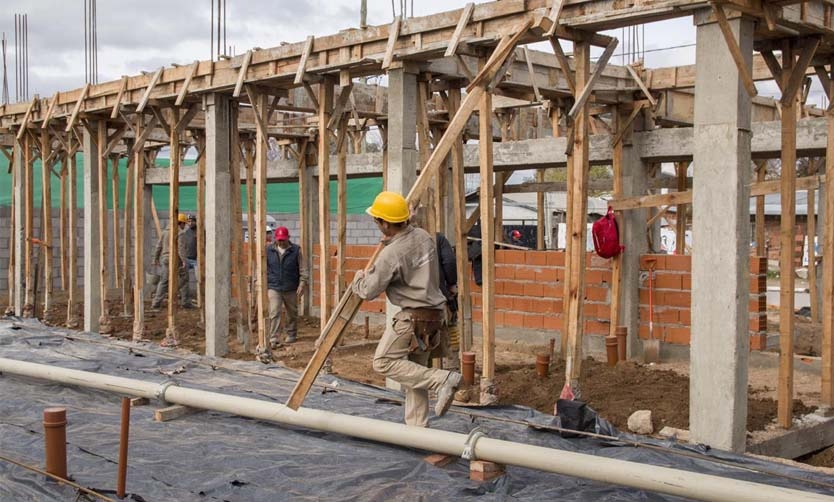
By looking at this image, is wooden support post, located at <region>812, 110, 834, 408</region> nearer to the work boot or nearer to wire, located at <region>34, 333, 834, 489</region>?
wire, located at <region>34, 333, 834, 489</region>

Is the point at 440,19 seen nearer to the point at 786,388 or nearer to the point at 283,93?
the point at 283,93

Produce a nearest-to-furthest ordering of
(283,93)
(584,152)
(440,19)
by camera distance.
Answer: (584,152) < (440,19) < (283,93)

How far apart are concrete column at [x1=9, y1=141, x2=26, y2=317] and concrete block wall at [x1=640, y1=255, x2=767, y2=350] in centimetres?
1149

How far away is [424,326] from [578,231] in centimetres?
214

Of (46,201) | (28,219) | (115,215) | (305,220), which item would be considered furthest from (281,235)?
(28,219)

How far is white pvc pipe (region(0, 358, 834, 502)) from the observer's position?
439cm

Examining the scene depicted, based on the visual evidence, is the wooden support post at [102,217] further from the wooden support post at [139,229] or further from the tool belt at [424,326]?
the tool belt at [424,326]

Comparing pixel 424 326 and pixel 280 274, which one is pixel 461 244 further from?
pixel 280 274

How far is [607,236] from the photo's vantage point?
11.7 meters

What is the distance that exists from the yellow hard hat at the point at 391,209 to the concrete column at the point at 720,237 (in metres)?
2.42

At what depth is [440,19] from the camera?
29.4 feet

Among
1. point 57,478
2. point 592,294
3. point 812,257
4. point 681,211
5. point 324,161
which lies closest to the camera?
point 57,478

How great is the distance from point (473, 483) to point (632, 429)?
10.4ft

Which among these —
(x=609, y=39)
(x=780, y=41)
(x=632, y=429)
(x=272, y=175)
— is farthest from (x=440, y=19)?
(x=272, y=175)
